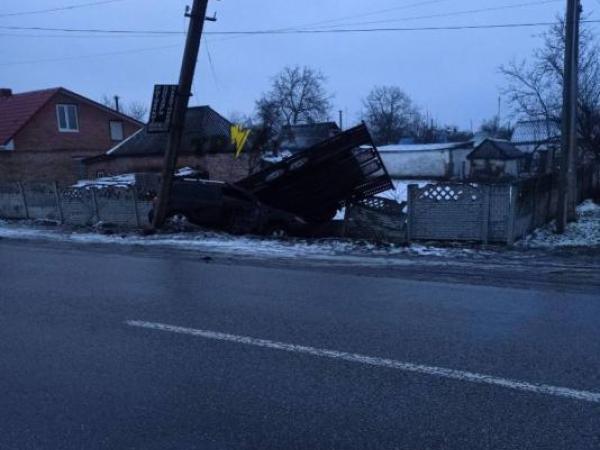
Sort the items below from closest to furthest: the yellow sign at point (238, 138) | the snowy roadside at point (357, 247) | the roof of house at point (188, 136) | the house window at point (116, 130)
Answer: the snowy roadside at point (357, 247)
the yellow sign at point (238, 138)
the roof of house at point (188, 136)
the house window at point (116, 130)

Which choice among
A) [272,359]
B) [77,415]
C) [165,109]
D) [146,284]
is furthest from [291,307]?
[165,109]

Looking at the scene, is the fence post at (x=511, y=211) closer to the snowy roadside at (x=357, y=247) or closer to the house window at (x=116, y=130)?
the snowy roadside at (x=357, y=247)

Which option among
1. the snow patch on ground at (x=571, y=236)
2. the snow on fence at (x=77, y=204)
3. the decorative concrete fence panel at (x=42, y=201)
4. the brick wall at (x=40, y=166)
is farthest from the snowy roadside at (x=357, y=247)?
the brick wall at (x=40, y=166)

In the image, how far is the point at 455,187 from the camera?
42.0 ft

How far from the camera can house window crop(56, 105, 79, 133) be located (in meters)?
35.1

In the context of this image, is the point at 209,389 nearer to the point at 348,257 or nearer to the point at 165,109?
the point at 348,257

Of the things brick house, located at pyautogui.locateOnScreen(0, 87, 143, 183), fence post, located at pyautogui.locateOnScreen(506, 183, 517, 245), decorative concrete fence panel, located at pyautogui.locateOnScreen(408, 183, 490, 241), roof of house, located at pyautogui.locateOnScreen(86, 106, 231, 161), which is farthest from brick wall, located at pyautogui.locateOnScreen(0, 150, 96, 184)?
fence post, located at pyautogui.locateOnScreen(506, 183, 517, 245)

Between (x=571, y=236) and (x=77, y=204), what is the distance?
45.7ft

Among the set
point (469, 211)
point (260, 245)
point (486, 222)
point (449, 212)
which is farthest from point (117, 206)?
point (486, 222)

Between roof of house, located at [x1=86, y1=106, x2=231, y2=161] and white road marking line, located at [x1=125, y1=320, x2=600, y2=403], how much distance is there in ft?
87.7

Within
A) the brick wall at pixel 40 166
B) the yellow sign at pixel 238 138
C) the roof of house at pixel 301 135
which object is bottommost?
the brick wall at pixel 40 166

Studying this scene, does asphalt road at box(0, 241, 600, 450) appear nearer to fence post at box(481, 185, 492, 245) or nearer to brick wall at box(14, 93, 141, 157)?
fence post at box(481, 185, 492, 245)

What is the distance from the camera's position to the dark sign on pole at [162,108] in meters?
15.7

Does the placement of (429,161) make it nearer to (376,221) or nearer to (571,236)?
(571,236)
